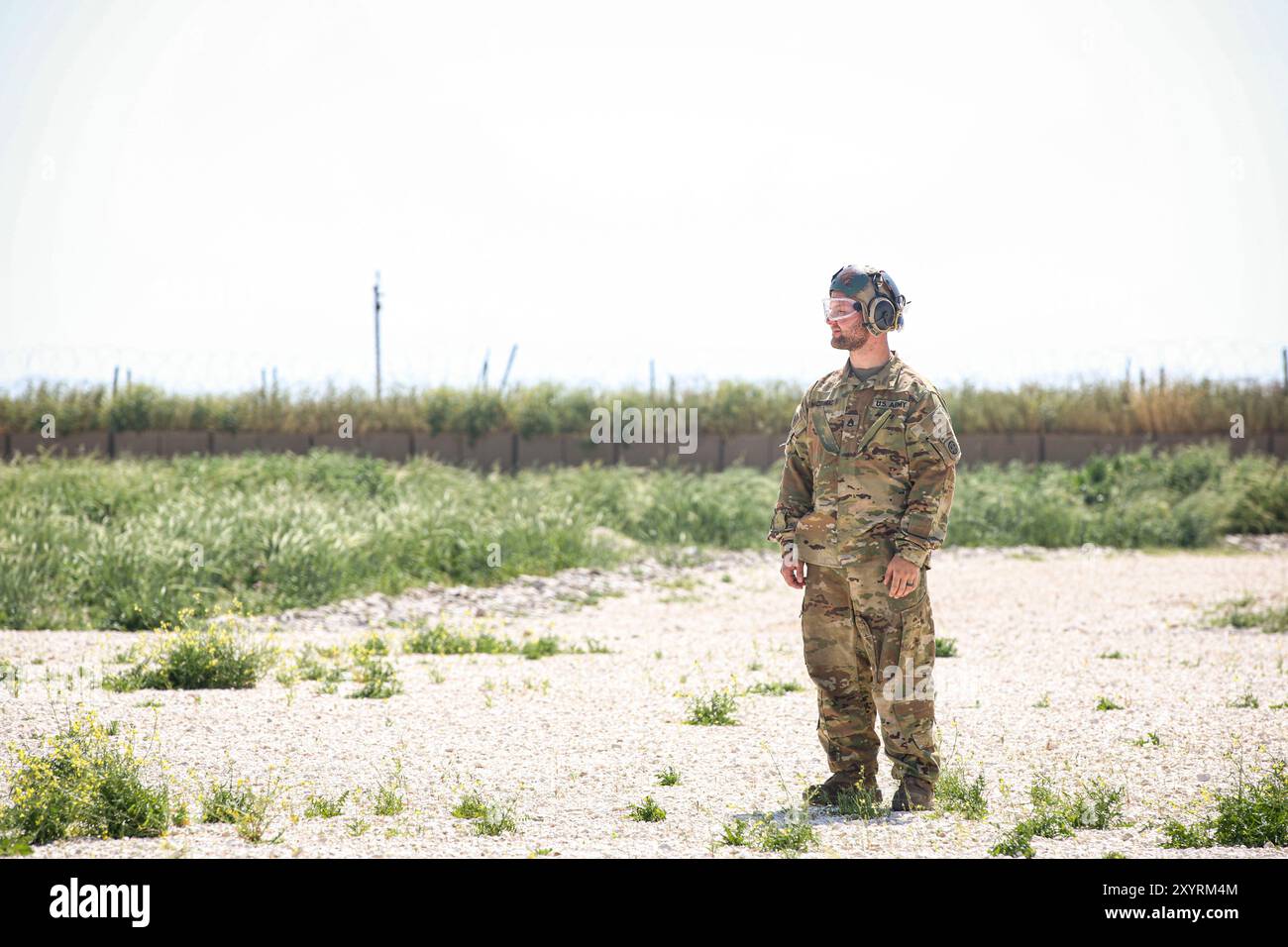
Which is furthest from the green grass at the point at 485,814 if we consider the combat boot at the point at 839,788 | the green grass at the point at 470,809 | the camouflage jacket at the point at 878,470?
the camouflage jacket at the point at 878,470

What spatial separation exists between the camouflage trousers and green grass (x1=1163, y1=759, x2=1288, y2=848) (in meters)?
0.95

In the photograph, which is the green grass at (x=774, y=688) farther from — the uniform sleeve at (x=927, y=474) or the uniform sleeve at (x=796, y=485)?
the uniform sleeve at (x=927, y=474)

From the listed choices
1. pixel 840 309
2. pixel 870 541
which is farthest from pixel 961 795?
pixel 840 309

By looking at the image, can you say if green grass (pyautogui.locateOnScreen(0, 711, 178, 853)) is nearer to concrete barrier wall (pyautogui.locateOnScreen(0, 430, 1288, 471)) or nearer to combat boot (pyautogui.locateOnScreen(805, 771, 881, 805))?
combat boot (pyautogui.locateOnScreen(805, 771, 881, 805))

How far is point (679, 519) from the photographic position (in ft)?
58.5

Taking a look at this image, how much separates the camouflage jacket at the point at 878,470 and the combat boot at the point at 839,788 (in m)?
0.88

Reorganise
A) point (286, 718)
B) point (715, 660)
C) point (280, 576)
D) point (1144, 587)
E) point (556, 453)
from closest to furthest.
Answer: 1. point (286, 718)
2. point (715, 660)
3. point (280, 576)
4. point (1144, 587)
5. point (556, 453)

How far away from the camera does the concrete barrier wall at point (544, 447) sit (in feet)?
75.0

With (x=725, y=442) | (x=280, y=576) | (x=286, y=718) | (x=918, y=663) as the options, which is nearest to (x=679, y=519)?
(x=725, y=442)

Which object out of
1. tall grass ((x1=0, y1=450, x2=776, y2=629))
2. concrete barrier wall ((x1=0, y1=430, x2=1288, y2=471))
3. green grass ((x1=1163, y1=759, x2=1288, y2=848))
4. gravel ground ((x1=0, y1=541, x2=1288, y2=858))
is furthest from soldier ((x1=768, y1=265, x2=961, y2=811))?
concrete barrier wall ((x1=0, y1=430, x2=1288, y2=471))

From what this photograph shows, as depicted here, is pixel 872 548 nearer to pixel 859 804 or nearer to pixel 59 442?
pixel 859 804
